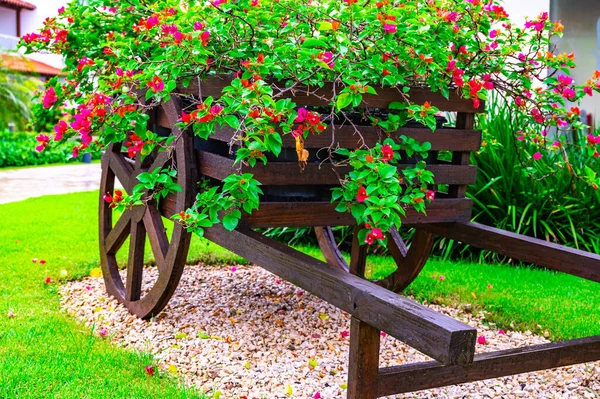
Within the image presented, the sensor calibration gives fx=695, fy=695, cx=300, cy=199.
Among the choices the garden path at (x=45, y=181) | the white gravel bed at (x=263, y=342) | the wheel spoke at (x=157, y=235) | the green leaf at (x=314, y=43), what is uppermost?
the green leaf at (x=314, y=43)

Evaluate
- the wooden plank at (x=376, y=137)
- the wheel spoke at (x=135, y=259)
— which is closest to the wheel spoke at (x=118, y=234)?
the wheel spoke at (x=135, y=259)

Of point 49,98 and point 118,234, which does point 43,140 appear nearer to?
point 49,98

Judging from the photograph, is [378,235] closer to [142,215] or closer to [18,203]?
[142,215]

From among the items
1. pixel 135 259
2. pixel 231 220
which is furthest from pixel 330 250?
pixel 231 220

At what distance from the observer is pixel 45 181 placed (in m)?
11.5

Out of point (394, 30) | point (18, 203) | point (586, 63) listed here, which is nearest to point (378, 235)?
point (394, 30)

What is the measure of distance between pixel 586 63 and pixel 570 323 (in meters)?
4.61

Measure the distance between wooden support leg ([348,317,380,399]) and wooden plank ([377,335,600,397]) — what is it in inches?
1.5

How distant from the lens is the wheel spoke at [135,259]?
3682mm

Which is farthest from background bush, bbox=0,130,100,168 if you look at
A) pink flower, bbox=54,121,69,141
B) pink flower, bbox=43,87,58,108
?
pink flower, bbox=54,121,69,141

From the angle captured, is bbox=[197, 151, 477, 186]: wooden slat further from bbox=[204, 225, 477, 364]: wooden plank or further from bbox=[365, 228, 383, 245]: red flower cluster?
bbox=[365, 228, 383, 245]: red flower cluster

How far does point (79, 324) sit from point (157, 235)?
0.73 meters

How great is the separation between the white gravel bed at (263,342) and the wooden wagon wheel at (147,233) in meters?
0.14

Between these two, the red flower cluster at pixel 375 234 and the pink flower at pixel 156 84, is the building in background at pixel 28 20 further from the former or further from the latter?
the red flower cluster at pixel 375 234
